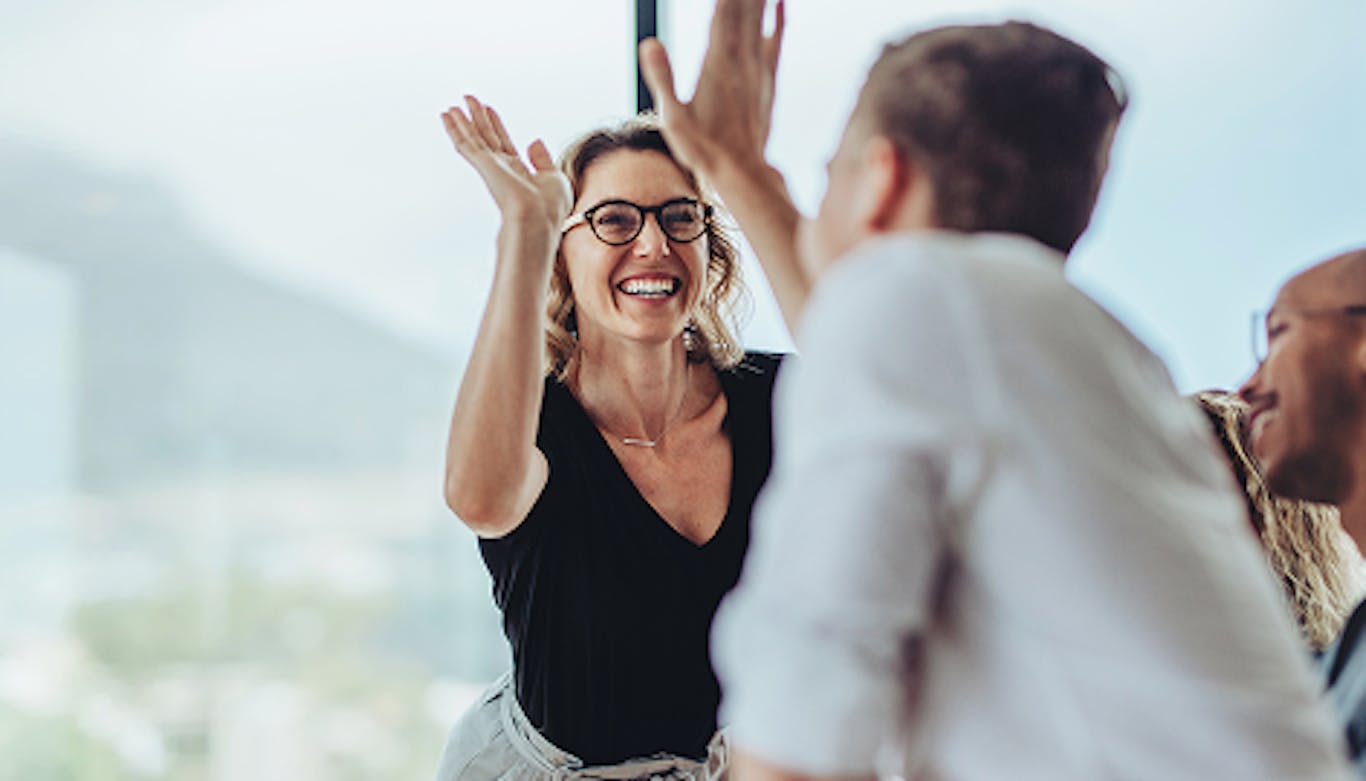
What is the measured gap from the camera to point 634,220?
6.22ft

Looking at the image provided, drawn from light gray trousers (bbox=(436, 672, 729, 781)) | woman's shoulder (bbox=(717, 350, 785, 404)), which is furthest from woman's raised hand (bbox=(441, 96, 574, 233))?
light gray trousers (bbox=(436, 672, 729, 781))

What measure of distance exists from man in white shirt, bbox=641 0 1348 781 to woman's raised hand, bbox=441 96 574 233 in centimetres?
85

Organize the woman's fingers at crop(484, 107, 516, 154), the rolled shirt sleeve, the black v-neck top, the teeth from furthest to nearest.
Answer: the teeth
the black v-neck top
the woman's fingers at crop(484, 107, 516, 154)
the rolled shirt sleeve

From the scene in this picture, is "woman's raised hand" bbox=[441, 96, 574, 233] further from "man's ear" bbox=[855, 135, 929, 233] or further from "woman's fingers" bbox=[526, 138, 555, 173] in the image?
"man's ear" bbox=[855, 135, 929, 233]

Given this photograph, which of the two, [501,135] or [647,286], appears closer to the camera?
[501,135]

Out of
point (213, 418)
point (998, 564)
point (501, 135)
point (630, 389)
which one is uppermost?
point (501, 135)

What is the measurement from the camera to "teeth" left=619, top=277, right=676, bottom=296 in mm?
1859

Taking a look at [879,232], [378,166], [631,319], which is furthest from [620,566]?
[378,166]

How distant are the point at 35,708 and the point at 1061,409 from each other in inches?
129

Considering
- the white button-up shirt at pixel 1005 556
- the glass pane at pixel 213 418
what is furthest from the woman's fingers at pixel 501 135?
the glass pane at pixel 213 418

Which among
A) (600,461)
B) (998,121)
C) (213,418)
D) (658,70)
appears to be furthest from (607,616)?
(213,418)

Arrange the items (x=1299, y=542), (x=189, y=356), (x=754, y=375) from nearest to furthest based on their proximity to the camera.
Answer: (x=1299, y=542)
(x=754, y=375)
(x=189, y=356)

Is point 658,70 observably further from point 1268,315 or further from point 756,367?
point 756,367

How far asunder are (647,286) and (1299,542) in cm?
98
